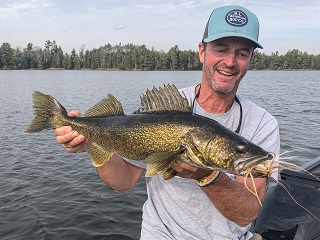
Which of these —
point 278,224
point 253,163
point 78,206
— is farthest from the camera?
point 78,206

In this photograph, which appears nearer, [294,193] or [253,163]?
[253,163]

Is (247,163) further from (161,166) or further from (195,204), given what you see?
(195,204)

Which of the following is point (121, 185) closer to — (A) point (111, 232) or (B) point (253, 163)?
(B) point (253, 163)

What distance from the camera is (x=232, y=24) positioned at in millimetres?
3299

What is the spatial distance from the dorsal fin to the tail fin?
1038 mm

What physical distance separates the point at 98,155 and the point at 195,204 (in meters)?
1.12

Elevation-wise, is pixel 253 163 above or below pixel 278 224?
above

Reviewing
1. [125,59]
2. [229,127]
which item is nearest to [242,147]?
[229,127]

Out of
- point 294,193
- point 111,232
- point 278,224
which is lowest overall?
point 111,232

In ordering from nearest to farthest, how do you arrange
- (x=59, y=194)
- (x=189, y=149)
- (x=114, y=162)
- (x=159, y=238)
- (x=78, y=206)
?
(x=189, y=149), (x=159, y=238), (x=114, y=162), (x=78, y=206), (x=59, y=194)

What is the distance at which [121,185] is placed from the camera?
361 cm

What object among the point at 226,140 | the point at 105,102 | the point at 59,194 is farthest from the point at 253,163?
the point at 59,194

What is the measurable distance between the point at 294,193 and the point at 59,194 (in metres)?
7.46

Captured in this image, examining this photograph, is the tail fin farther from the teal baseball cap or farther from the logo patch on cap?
the logo patch on cap
